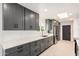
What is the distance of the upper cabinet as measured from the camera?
7.68 feet

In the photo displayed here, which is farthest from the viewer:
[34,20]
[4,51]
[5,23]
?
[34,20]

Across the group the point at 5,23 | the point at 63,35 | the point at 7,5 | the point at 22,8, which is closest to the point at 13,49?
the point at 5,23

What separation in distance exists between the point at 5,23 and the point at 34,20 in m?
1.29

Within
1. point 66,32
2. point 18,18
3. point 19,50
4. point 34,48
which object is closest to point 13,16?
point 18,18

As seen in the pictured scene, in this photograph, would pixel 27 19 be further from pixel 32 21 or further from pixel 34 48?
pixel 34 48

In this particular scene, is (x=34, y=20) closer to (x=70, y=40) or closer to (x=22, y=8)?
(x=22, y=8)

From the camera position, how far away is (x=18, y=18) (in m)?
2.79

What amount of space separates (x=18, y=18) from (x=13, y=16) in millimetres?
231

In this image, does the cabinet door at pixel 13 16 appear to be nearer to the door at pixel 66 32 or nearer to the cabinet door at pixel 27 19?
the cabinet door at pixel 27 19

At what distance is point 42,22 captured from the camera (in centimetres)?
325

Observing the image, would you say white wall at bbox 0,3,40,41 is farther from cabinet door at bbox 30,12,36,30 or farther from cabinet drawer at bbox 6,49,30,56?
cabinet drawer at bbox 6,49,30,56

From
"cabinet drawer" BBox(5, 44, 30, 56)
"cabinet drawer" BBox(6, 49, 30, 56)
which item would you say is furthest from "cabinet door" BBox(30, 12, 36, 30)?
"cabinet drawer" BBox(6, 49, 30, 56)

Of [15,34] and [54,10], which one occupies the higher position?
[54,10]

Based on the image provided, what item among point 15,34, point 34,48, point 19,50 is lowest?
point 34,48
